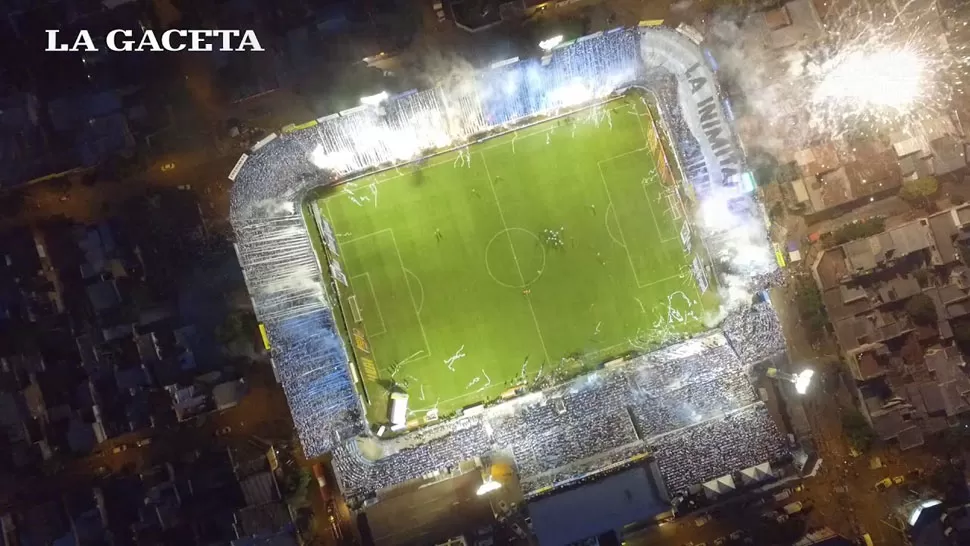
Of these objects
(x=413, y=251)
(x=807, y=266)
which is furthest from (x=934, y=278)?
(x=413, y=251)

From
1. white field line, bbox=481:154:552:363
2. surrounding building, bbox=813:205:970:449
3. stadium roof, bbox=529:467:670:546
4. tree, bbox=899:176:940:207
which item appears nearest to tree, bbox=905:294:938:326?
surrounding building, bbox=813:205:970:449

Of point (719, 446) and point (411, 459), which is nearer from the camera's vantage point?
point (719, 446)

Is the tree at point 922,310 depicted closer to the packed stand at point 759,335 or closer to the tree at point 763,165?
the packed stand at point 759,335

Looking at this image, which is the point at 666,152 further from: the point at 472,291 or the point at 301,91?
the point at 301,91

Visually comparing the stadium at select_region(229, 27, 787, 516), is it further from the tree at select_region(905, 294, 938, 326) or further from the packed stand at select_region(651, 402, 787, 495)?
the tree at select_region(905, 294, 938, 326)

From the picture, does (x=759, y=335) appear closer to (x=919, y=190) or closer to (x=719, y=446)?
(x=719, y=446)

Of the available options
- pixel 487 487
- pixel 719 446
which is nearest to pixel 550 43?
pixel 719 446
